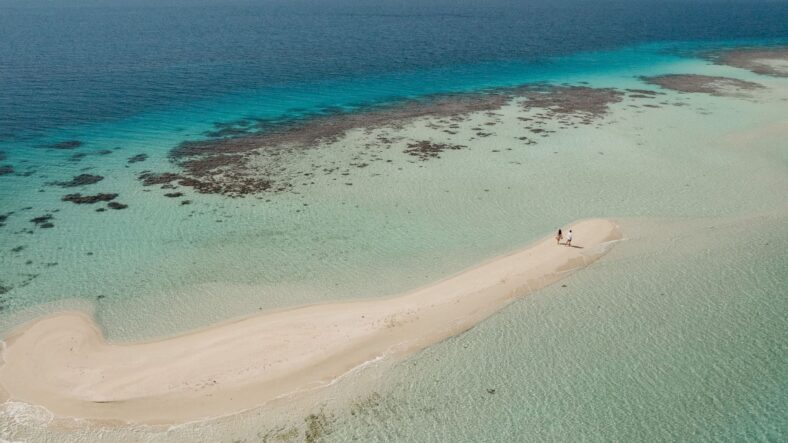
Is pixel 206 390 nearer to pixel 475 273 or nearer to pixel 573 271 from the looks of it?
pixel 475 273

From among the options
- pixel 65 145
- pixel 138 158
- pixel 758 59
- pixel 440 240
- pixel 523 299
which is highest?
pixel 758 59

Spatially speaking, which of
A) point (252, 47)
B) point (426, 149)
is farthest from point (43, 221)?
point (252, 47)

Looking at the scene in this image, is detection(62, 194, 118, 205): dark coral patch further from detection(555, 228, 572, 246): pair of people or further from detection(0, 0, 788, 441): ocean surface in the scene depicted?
detection(555, 228, 572, 246): pair of people

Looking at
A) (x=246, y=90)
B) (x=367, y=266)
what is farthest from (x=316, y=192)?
(x=246, y=90)

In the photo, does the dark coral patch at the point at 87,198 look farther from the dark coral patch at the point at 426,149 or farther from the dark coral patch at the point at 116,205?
the dark coral patch at the point at 426,149

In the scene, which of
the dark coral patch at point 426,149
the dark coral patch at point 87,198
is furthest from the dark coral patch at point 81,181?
the dark coral patch at point 426,149

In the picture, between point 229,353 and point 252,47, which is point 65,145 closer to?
point 229,353

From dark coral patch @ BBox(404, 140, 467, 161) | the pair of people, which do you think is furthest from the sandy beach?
dark coral patch @ BBox(404, 140, 467, 161)
